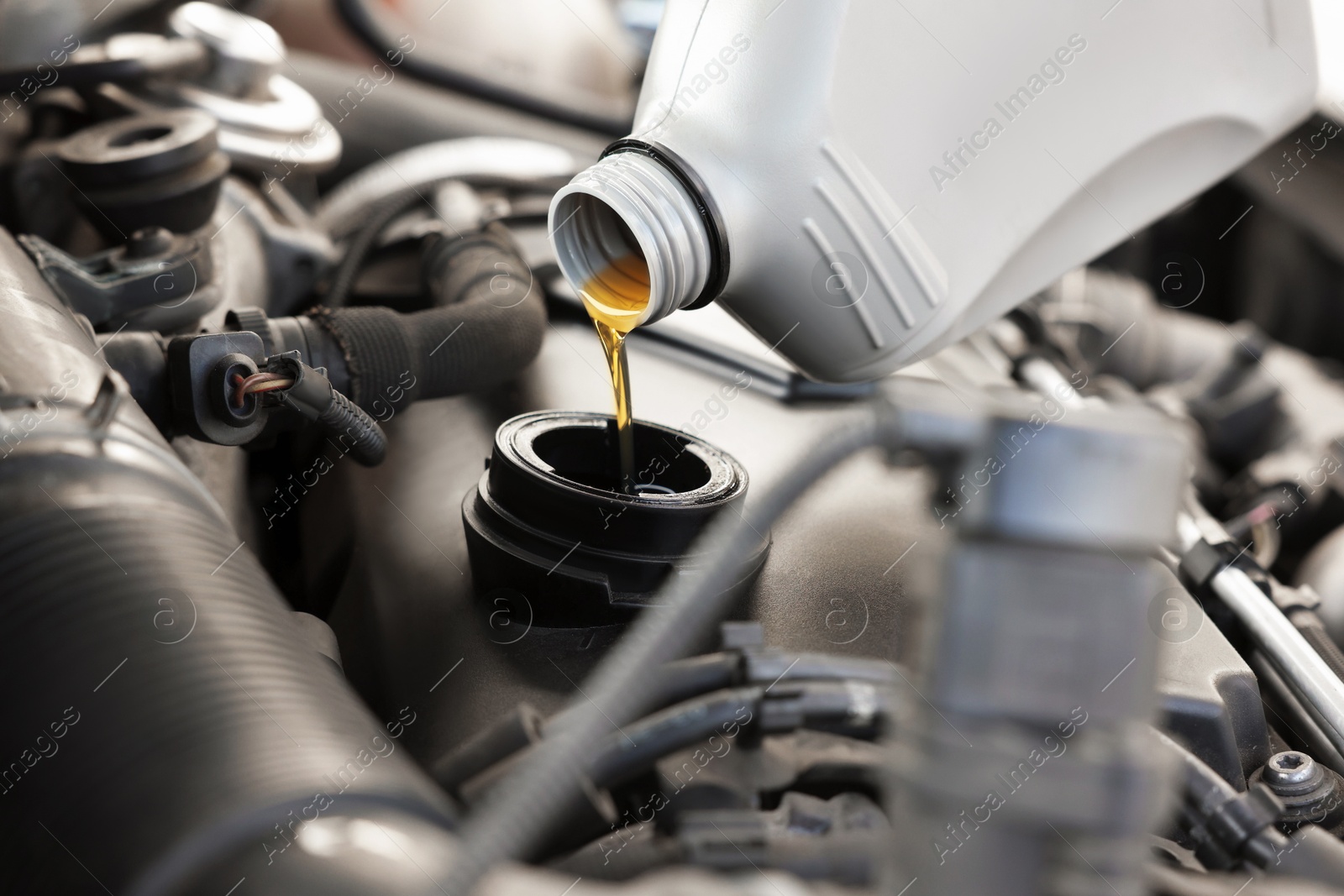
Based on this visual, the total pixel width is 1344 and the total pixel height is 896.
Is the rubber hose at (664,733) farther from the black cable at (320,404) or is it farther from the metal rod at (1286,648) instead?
the metal rod at (1286,648)

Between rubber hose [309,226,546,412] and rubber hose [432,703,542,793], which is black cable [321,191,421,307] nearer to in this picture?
rubber hose [309,226,546,412]

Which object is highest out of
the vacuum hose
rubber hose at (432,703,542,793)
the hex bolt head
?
the hex bolt head

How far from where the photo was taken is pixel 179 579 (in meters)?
0.48

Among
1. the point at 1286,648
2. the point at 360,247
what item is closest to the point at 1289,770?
the point at 1286,648

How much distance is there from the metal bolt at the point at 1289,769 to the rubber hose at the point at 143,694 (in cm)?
48

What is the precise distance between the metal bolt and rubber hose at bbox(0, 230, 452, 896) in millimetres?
484

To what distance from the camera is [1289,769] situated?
649 millimetres

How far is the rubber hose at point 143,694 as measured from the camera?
0.39 m

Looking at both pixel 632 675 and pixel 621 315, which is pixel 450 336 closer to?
pixel 621 315

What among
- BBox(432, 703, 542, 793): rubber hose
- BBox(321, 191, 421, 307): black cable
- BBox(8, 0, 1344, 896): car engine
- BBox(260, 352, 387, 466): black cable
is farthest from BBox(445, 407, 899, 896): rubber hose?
BBox(321, 191, 421, 307): black cable

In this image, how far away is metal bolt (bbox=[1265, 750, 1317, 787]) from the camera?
2.11 ft

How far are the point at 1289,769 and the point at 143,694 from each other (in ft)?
1.99

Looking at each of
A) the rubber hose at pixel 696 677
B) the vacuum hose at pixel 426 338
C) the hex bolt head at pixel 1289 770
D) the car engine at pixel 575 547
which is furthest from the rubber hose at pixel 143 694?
the hex bolt head at pixel 1289 770

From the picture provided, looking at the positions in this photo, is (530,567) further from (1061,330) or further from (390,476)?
(1061,330)
